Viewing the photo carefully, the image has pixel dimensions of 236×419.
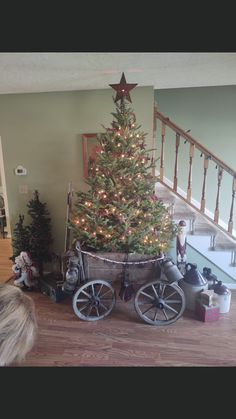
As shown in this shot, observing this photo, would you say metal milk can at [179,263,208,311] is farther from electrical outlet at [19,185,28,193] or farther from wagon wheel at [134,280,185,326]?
electrical outlet at [19,185,28,193]

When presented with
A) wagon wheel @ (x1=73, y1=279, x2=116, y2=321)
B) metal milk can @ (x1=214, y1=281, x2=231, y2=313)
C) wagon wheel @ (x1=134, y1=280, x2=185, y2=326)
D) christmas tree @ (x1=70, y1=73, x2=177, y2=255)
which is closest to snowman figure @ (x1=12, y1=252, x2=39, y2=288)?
A: wagon wheel @ (x1=73, y1=279, x2=116, y2=321)

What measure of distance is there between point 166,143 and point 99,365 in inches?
118

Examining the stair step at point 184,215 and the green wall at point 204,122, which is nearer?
the stair step at point 184,215

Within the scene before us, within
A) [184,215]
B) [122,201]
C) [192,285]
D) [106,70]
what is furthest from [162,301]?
[106,70]

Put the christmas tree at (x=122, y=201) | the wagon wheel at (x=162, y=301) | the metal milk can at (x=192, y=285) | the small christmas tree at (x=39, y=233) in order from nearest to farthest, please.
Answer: the wagon wheel at (x=162, y=301), the christmas tree at (x=122, y=201), the metal milk can at (x=192, y=285), the small christmas tree at (x=39, y=233)

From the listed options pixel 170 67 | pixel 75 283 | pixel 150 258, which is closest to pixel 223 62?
pixel 170 67

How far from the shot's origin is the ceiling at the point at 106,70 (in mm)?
2004

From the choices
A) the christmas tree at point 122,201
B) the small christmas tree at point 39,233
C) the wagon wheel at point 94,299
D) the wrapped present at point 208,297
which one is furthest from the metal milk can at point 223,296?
the small christmas tree at point 39,233

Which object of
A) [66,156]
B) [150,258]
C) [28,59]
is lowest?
[150,258]

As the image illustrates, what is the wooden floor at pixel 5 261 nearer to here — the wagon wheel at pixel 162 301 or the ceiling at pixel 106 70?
the wagon wheel at pixel 162 301

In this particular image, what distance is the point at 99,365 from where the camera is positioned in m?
1.86

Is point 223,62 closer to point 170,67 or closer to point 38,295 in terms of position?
point 170,67

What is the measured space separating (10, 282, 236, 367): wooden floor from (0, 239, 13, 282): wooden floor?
105 centimetres

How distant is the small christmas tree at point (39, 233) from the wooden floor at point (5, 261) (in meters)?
0.52
